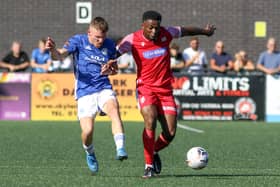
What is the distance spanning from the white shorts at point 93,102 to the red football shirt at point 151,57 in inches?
17.8

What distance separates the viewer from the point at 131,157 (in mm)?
14984

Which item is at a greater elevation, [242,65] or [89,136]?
[89,136]

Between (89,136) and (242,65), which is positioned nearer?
(89,136)

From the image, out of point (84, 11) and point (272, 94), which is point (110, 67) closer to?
point (272, 94)

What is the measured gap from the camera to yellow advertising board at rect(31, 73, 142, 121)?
24.1 m

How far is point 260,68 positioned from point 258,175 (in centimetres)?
1225

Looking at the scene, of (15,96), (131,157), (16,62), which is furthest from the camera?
(16,62)

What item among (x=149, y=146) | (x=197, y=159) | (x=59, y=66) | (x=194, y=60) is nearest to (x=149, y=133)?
(x=149, y=146)

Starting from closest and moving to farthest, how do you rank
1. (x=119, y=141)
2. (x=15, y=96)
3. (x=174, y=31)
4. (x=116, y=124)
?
(x=119, y=141)
(x=116, y=124)
(x=174, y=31)
(x=15, y=96)

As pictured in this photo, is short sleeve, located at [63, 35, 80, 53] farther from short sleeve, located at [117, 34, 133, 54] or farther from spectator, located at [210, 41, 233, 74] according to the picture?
spectator, located at [210, 41, 233, 74]

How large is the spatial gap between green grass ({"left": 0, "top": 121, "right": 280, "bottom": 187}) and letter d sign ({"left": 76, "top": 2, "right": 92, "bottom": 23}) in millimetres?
7526

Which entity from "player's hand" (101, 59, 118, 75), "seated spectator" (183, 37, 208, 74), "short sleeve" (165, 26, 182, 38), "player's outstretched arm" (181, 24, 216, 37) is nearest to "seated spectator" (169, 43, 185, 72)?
"seated spectator" (183, 37, 208, 74)

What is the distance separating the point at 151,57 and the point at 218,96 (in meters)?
12.2

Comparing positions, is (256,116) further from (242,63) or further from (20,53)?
(20,53)
